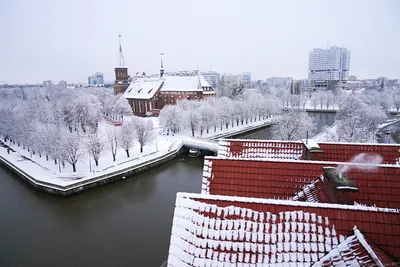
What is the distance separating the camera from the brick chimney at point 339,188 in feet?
22.0

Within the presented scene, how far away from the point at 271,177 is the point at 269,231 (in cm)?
307

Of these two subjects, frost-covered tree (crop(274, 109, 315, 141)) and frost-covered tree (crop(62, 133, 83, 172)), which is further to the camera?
frost-covered tree (crop(274, 109, 315, 141))

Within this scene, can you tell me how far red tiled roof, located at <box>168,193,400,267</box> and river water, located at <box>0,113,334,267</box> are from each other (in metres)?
8.01

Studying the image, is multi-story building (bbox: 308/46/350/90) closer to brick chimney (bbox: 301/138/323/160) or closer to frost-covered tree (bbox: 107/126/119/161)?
frost-covered tree (bbox: 107/126/119/161)

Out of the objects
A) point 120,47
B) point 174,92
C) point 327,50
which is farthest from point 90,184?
point 327,50

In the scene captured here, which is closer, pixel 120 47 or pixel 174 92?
pixel 174 92

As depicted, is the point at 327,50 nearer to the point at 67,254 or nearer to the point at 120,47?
the point at 120,47

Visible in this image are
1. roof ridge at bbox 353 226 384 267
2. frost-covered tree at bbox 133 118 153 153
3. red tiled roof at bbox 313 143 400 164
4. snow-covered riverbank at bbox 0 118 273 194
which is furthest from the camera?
frost-covered tree at bbox 133 118 153 153

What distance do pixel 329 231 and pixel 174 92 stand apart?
51.5 meters

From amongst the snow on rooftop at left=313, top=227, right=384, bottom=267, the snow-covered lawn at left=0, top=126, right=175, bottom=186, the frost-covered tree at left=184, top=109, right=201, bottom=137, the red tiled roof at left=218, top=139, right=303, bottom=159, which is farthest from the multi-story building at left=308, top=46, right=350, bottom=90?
the snow on rooftop at left=313, top=227, right=384, bottom=267

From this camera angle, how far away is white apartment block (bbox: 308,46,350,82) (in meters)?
163

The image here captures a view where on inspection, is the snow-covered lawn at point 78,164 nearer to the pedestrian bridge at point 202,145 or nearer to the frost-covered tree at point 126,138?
the frost-covered tree at point 126,138

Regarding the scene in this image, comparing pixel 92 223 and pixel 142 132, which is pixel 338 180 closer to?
pixel 92 223

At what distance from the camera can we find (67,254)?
1387 cm
